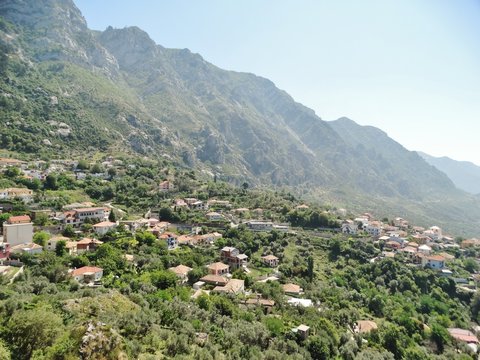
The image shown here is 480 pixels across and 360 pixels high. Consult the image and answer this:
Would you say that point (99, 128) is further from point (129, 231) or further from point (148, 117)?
point (129, 231)

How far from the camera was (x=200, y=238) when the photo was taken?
5000cm

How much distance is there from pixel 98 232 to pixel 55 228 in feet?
17.7

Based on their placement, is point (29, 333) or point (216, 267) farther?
point (216, 267)

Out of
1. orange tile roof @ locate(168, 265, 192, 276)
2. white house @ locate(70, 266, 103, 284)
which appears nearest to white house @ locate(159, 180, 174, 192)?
orange tile roof @ locate(168, 265, 192, 276)

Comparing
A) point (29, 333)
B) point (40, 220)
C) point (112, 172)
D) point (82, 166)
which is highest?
point (82, 166)

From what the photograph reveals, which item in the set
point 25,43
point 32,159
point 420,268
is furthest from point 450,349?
point 25,43

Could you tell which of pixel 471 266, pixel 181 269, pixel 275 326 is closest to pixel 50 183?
pixel 181 269

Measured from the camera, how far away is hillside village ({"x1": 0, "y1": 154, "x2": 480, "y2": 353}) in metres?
33.9

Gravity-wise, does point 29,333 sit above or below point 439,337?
above

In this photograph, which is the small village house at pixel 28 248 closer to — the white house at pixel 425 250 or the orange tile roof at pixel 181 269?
the orange tile roof at pixel 181 269

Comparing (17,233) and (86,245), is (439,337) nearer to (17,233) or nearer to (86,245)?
(86,245)

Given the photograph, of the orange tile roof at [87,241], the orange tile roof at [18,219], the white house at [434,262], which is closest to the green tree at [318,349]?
the orange tile roof at [87,241]

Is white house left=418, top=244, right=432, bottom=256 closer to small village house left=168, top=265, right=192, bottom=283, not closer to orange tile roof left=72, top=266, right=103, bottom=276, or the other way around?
small village house left=168, top=265, right=192, bottom=283

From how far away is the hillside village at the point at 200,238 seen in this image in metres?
33.9
